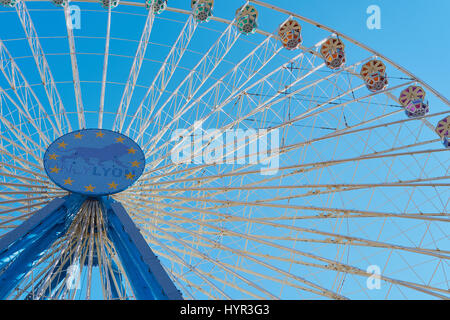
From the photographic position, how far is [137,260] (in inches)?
523

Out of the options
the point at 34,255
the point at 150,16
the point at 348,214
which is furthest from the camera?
the point at 150,16

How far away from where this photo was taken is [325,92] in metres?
21.2

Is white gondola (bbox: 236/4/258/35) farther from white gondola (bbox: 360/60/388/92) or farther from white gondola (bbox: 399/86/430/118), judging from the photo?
white gondola (bbox: 399/86/430/118)

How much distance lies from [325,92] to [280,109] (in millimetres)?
2666

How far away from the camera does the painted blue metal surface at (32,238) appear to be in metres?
13.2

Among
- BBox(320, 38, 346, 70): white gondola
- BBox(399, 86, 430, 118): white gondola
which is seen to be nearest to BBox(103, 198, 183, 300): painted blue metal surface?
BBox(320, 38, 346, 70): white gondola

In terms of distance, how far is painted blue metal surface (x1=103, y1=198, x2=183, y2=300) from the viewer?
11.9 m

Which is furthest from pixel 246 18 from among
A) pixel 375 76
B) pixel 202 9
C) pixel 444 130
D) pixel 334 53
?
pixel 444 130

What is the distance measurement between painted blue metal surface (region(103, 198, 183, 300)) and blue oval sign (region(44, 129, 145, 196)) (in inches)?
25.6

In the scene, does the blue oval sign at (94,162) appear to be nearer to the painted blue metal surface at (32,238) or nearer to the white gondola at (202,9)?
the painted blue metal surface at (32,238)

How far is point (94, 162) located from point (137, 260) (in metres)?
3.66

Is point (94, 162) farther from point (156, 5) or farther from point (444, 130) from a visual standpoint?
point (444, 130)
